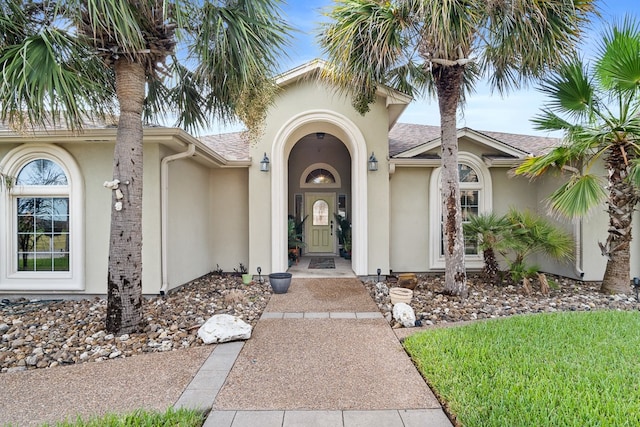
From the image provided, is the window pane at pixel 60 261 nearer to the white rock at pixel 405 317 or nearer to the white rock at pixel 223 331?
the white rock at pixel 223 331

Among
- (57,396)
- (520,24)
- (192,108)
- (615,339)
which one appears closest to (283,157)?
(192,108)

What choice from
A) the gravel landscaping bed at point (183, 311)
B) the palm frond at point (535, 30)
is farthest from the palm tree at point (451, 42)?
the gravel landscaping bed at point (183, 311)

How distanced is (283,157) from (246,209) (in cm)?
207

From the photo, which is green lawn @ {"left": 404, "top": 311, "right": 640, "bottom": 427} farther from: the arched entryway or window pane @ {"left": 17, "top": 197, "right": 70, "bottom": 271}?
window pane @ {"left": 17, "top": 197, "right": 70, "bottom": 271}

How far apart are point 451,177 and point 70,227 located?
8240mm

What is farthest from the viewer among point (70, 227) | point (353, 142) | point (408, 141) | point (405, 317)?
point (408, 141)

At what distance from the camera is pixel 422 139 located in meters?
11.0

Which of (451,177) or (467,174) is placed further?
(467,174)

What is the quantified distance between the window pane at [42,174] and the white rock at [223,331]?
16.5 ft

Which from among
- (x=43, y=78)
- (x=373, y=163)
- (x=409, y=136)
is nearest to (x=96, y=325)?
(x=43, y=78)

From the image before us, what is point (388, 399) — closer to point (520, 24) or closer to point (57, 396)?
point (57, 396)

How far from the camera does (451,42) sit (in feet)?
18.7

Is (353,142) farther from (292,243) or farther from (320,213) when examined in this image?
(320,213)

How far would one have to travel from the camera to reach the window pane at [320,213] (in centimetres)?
1309
